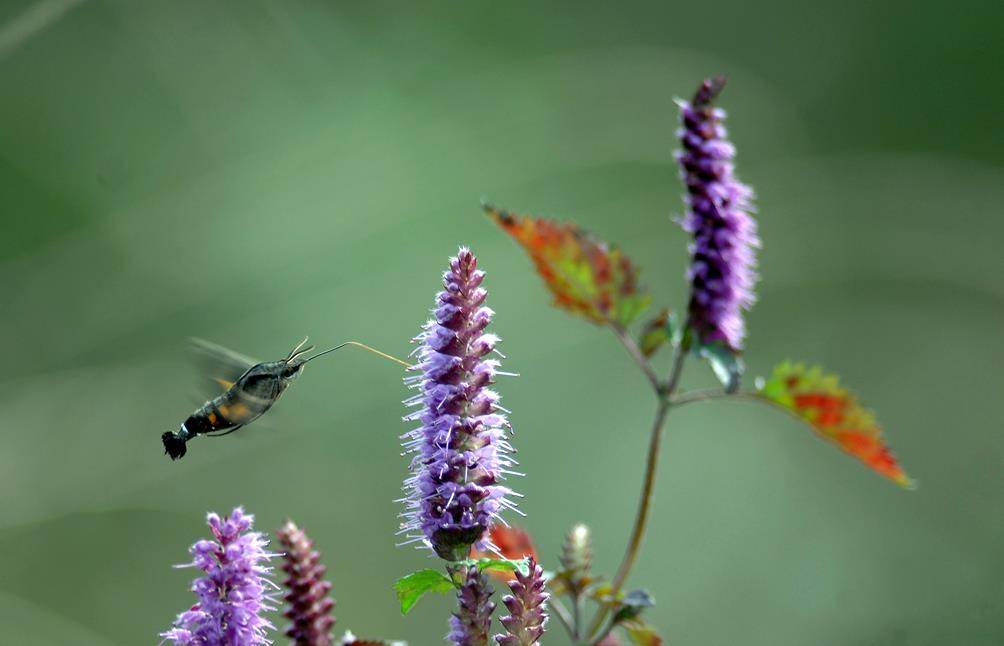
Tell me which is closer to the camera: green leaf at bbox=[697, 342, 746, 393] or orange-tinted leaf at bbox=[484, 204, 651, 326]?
green leaf at bbox=[697, 342, 746, 393]

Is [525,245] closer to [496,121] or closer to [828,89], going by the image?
[496,121]

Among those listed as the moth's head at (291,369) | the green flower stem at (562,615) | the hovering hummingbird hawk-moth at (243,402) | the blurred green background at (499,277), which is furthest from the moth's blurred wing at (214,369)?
the blurred green background at (499,277)

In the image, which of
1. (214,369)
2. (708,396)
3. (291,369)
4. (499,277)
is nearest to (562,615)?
(708,396)

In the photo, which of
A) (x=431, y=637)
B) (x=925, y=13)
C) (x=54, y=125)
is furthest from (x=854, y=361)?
(x=54, y=125)

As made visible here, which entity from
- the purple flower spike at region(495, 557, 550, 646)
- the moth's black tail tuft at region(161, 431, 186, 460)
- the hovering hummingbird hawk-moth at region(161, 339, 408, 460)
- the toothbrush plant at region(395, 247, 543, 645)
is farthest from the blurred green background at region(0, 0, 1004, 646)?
the purple flower spike at region(495, 557, 550, 646)

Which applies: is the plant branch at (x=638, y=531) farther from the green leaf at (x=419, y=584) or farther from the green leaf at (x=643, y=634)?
the green leaf at (x=419, y=584)

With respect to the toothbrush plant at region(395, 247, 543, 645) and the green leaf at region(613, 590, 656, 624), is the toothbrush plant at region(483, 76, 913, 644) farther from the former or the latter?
the toothbrush plant at region(395, 247, 543, 645)
